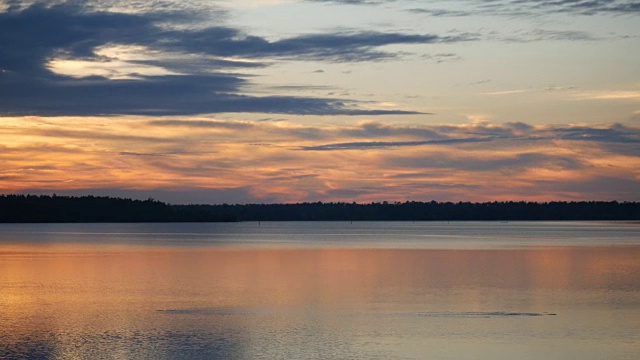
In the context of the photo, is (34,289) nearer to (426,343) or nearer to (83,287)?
(83,287)

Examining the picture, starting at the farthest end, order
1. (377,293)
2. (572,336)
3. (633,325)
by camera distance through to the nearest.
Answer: (377,293) < (633,325) < (572,336)

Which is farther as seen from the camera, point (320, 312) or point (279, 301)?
point (279, 301)

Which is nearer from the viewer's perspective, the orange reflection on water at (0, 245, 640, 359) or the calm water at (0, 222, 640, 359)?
the calm water at (0, 222, 640, 359)

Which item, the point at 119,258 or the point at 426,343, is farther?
the point at 119,258

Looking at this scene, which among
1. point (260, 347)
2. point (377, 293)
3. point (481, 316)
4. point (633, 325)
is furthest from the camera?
point (377, 293)

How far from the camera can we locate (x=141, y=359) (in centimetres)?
2077

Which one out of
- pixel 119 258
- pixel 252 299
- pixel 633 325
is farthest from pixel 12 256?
pixel 633 325

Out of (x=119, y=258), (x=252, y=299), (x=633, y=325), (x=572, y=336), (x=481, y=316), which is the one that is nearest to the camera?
(x=572, y=336)

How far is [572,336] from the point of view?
24.2 m

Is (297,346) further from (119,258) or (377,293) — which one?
(119,258)

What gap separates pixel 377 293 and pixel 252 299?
→ 5.35 meters

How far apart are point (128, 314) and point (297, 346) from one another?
28.2 ft

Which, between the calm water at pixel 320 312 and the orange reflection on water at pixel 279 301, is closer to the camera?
the calm water at pixel 320 312

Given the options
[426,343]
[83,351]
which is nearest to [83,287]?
[83,351]
